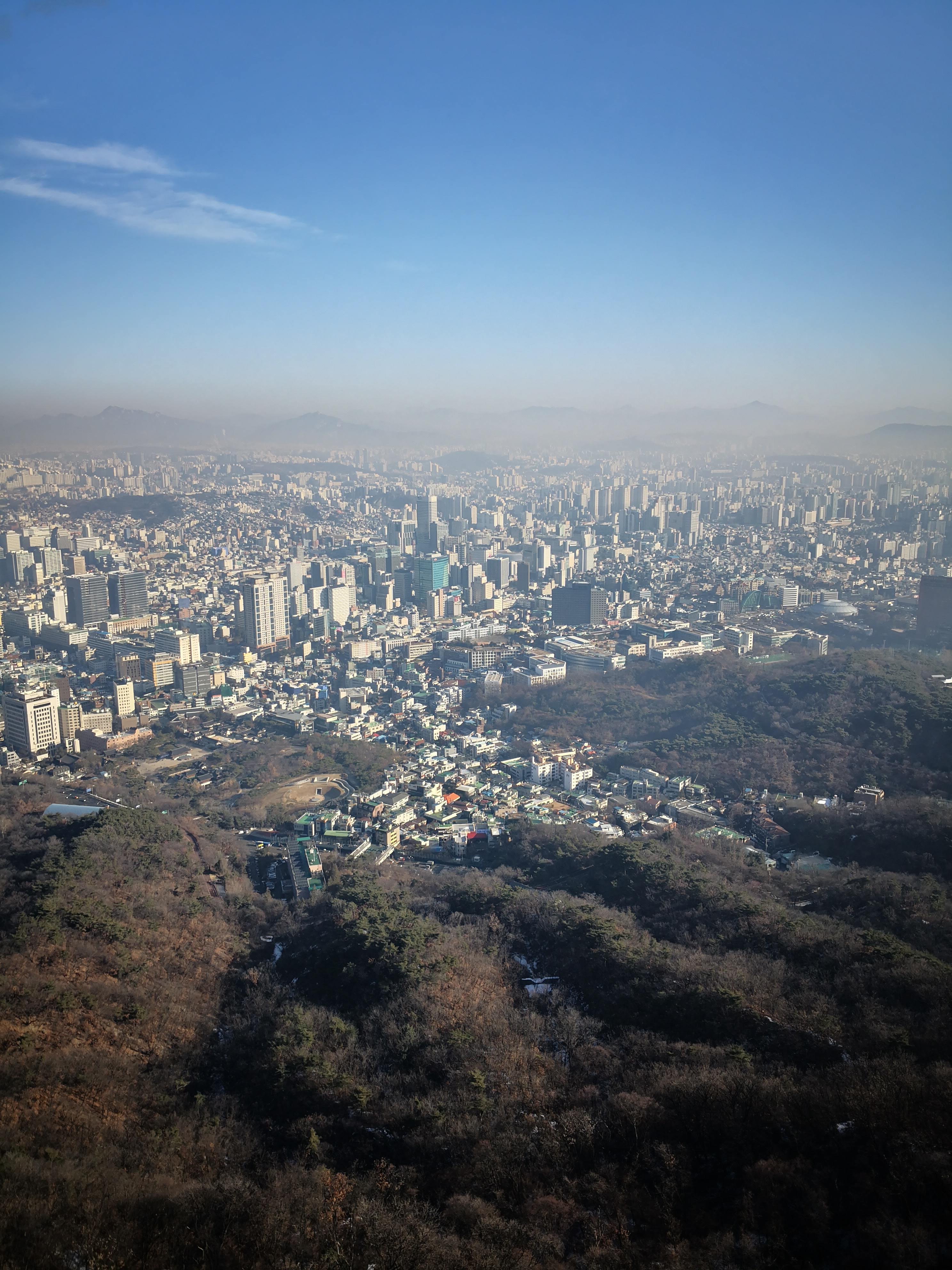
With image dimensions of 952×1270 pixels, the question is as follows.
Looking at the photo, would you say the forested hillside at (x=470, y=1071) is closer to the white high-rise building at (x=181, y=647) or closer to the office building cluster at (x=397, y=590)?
the office building cluster at (x=397, y=590)

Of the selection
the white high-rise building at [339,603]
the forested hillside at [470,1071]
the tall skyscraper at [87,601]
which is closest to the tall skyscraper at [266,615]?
the white high-rise building at [339,603]

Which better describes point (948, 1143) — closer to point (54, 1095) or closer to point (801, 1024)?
point (801, 1024)

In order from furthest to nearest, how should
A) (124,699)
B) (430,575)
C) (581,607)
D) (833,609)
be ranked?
1. (430,575)
2. (581,607)
3. (833,609)
4. (124,699)

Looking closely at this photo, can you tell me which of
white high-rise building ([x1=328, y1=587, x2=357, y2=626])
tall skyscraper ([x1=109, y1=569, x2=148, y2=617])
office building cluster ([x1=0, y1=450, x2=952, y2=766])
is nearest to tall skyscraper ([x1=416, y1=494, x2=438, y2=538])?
office building cluster ([x1=0, y1=450, x2=952, y2=766])

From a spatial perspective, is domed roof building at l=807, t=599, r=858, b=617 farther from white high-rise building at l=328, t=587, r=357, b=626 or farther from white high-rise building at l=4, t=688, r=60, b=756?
white high-rise building at l=4, t=688, r=60, b=756

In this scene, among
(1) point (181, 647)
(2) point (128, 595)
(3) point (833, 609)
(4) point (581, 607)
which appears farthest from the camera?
(4) point (581, 607)

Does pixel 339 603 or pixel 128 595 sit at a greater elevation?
pixel 128 595

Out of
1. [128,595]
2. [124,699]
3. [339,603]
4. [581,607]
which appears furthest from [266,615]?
[581,607]

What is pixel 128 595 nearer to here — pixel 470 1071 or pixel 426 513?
pixel 426 513
